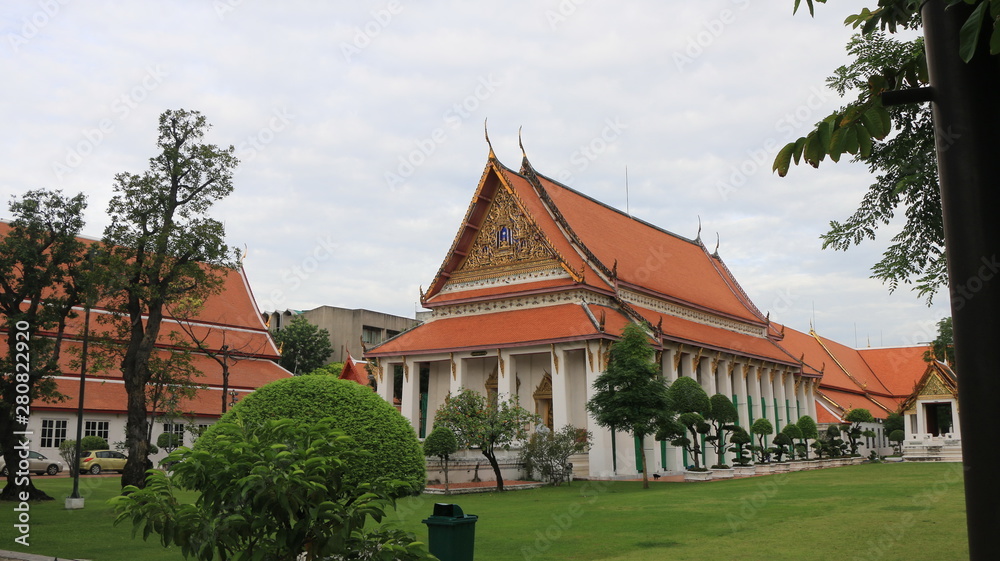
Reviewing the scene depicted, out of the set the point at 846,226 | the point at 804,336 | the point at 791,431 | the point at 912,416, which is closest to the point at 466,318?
the point at 791,431

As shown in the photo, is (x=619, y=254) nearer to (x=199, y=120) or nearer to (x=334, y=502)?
(x=199, y=120)

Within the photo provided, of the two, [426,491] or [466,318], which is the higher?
[466,318]

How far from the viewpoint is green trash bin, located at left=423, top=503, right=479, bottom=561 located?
7074 millimetres

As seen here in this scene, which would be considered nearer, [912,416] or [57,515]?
[57,515]

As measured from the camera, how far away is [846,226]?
10938 mm

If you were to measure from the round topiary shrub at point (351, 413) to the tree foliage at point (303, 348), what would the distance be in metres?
48.7

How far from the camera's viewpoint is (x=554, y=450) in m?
22.1

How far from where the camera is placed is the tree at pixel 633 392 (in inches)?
786

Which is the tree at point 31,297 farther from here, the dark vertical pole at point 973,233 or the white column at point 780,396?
the white column at point 780,396

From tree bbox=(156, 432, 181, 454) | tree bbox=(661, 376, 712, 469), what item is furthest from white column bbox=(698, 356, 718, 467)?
tree bbox=(156, 432, 181, 454)

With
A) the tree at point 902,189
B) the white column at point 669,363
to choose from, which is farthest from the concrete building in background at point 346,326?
the tree at point 902,189

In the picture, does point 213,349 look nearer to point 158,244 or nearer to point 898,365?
point 158,244

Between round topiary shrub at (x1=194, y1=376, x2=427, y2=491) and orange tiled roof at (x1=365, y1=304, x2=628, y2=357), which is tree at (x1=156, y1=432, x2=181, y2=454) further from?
round topiary shrub at (x1=194, y1=376, x2=427, y2=491)

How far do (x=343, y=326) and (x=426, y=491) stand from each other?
44449 millimetres
